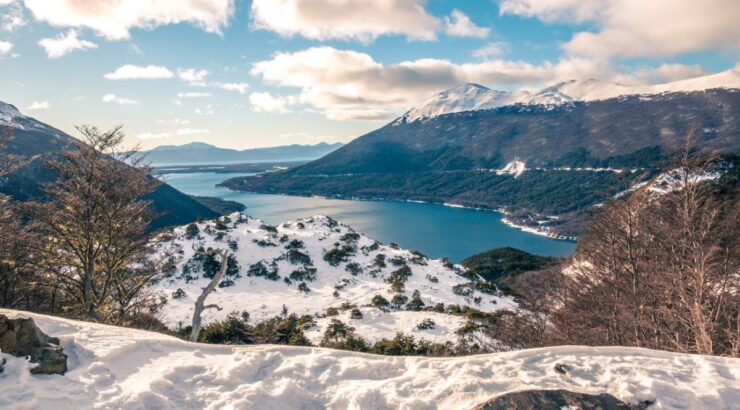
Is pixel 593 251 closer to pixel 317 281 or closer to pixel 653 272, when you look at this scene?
pixel 653 272

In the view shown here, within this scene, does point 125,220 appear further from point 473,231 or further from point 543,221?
point 543,221

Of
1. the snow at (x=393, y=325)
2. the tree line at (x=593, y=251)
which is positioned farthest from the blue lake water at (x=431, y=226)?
the tree line at (x=593, y=251)

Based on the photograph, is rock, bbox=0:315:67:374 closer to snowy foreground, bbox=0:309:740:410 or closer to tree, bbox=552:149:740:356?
snowy foreground, bbox=0:309:740:410

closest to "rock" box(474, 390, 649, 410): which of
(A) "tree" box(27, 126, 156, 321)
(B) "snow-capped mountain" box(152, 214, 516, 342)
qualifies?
(A) "tree" box(27, 126, 156, 321)

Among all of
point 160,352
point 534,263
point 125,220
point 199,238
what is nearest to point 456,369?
point 160,352

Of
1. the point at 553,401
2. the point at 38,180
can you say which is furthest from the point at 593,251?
the point at 38,180

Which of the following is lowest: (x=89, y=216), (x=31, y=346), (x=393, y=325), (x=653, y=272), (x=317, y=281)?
(x=317, y=281)
